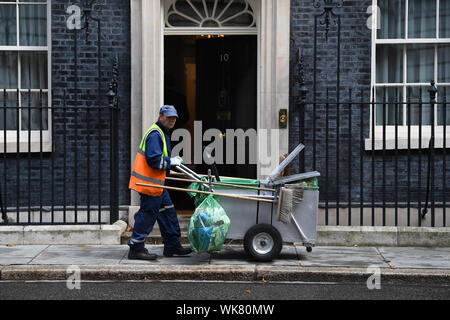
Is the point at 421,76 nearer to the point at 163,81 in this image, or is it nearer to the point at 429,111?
the point at 429,111

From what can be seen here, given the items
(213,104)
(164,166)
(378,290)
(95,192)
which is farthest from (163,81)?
(378,290)

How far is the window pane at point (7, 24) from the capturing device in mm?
10336

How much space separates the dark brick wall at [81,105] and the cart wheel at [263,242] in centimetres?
273

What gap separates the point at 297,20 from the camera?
33.1ft

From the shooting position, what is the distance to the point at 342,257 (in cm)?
848

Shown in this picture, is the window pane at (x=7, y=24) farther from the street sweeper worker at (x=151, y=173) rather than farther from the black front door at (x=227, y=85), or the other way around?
the street sweeper worker at (x=151, y=173)

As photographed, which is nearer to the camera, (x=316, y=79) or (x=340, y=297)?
(x=340, y=297)

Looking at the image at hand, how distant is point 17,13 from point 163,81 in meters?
2.25

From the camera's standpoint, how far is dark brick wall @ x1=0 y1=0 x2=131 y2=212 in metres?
10.1

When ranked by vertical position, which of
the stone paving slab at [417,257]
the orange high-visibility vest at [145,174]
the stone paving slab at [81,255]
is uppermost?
the orange high-visibility vest at [145,174]

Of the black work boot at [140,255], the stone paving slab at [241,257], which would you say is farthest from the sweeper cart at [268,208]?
the black work boot at [140,255]

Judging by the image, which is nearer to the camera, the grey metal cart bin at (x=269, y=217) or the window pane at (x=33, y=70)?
the grey metal cart bin at (x=269, y=217)

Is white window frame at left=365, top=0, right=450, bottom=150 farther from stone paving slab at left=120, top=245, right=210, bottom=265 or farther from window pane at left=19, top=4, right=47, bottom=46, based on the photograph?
window pane at left=19, top=4, right=47, bottom=46

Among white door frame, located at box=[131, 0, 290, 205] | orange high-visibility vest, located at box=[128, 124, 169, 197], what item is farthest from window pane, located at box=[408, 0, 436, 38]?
orange high-visibility vest, located at box=[128, 124, 169, 197]
